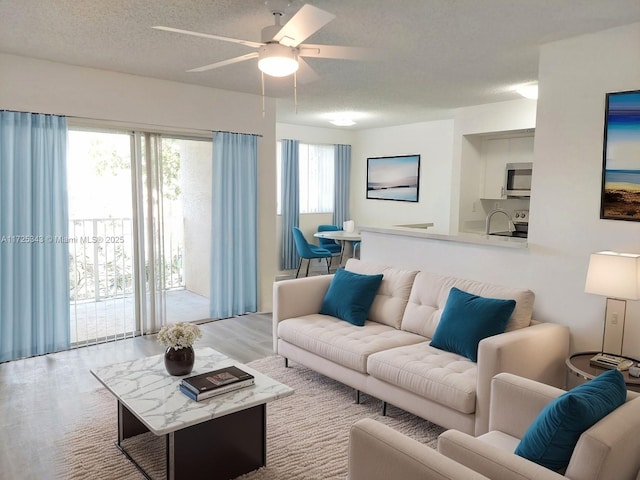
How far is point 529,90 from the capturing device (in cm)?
494

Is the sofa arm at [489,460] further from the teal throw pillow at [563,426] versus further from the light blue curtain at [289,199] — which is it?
the light blue curtain at [289,199]

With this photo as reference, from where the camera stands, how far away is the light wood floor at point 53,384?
2.68m

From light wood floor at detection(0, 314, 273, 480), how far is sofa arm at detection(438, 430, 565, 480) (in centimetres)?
205

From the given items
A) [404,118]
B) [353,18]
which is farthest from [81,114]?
[404,118]

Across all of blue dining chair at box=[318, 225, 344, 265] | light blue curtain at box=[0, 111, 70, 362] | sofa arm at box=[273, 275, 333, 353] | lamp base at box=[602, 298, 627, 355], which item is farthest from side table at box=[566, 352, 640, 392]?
blue dining chair at box=[318, 225, 344, 265]

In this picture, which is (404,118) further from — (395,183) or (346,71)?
(346,71)

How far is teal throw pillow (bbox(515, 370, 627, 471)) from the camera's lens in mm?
1595

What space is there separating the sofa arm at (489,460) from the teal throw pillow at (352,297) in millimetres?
2039

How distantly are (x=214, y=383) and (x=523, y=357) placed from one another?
174 cm

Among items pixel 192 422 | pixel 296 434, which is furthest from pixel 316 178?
pixel 192 422

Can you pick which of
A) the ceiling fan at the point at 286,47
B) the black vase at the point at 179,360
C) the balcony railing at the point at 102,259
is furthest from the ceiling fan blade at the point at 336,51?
the balcony railing at the point at 102,259

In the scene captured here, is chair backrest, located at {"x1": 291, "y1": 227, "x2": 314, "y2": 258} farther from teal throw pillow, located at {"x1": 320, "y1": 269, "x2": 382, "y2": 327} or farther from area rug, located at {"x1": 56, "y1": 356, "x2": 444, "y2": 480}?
area rug, located at {"x1": 56, "y1": 356, "x2": 444, "y2": 480}

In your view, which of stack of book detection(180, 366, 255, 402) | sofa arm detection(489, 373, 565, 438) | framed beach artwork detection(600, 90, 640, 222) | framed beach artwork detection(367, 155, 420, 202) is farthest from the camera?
framed beach artwork detection(367, 155, 420, 202)

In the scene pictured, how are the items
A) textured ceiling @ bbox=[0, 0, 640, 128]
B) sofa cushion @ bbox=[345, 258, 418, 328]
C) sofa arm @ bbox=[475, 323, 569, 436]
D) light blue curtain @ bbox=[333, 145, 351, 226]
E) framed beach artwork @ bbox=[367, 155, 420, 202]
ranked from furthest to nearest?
light blue curtain @ bbox=[333, 145, 351, 226], framed beach artwork @ bbox=[367, 155, 420, 202], sofa cushion @ bbox=[345, 258, 418, 328], textured ceiling @ bbox=[0, 0, 640, 128], sofa arm @ bbox=[475, 323, 569, 436]
